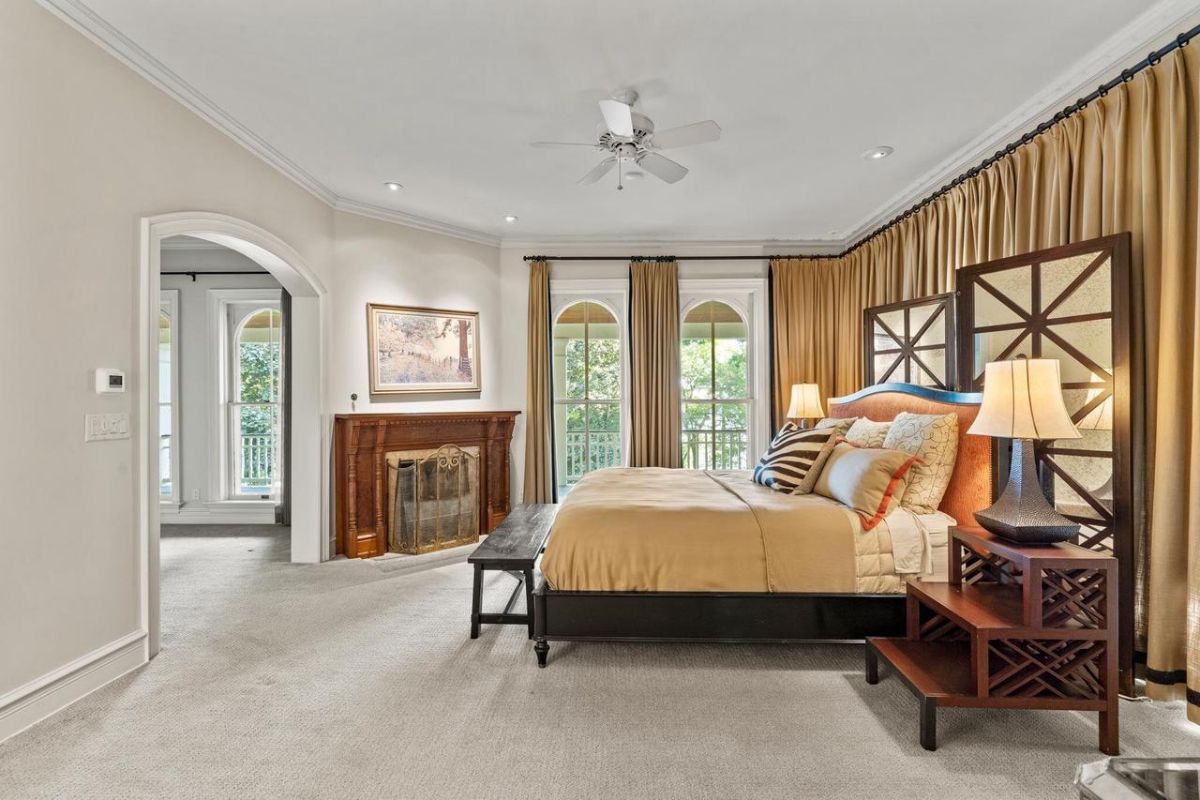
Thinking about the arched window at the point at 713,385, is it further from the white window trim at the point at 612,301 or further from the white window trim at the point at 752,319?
the white window trim at the point at 612,301

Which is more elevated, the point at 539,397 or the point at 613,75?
the point at 613,75

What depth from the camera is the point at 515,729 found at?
6.50 ft

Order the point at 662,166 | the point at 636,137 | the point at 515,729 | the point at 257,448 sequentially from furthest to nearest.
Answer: the point at 257,448 < the point at 662,166 < the point at 636,137 < the point at 515,729

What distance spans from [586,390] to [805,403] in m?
2.11

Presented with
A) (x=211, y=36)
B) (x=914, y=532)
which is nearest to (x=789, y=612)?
(x=914, y=532)

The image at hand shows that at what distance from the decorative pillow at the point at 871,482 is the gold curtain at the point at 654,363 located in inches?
97.6

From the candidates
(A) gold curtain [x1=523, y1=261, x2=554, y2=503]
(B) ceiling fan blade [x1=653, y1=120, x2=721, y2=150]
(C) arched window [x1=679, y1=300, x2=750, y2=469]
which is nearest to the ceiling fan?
(B) ceiling fan blade [x1=653, y1=120, x2=721, y2=150]

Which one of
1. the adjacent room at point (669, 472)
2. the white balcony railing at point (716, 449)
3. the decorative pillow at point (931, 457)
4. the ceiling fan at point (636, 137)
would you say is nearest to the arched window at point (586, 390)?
the white balcony railing at point (716, 449)

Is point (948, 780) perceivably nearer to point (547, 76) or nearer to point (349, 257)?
point (547, 76)

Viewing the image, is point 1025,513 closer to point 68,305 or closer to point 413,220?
point 68,305

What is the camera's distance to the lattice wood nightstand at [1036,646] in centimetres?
183

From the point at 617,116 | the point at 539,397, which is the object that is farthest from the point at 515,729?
the point at 539,397

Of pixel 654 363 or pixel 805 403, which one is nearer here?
pixel 805 403

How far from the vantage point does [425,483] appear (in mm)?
4477
